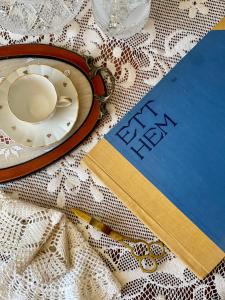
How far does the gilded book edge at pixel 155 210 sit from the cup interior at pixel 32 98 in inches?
3.9

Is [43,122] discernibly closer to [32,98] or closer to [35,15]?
[32,98]

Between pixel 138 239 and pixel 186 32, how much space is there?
0.34 meters

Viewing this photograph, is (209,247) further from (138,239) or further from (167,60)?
(167,60)

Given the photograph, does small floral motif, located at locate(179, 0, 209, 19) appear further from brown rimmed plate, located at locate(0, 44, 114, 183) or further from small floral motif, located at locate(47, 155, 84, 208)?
small floral motif, located at locate(47, 155, 84, 208)

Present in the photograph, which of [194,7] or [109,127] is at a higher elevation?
[194,7]

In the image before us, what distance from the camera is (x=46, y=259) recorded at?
783mm

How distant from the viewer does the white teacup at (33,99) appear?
0.78 m

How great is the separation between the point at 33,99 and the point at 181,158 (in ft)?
0.81

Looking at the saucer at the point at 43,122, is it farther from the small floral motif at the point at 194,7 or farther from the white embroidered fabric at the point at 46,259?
the small floral motif at the point at 194,7

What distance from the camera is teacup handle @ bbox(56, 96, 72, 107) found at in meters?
0.78

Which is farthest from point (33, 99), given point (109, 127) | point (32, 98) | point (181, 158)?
point (181, 158)

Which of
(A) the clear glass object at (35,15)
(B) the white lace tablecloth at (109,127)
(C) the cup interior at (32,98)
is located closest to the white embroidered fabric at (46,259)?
(B) the white lace tablecloth at (109,127)

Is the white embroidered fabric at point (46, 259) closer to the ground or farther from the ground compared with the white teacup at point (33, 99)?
closer to the ground

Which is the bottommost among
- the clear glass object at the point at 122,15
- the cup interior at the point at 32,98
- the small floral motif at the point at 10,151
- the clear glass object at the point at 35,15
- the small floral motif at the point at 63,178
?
the small floral motif at the point at 10,151
